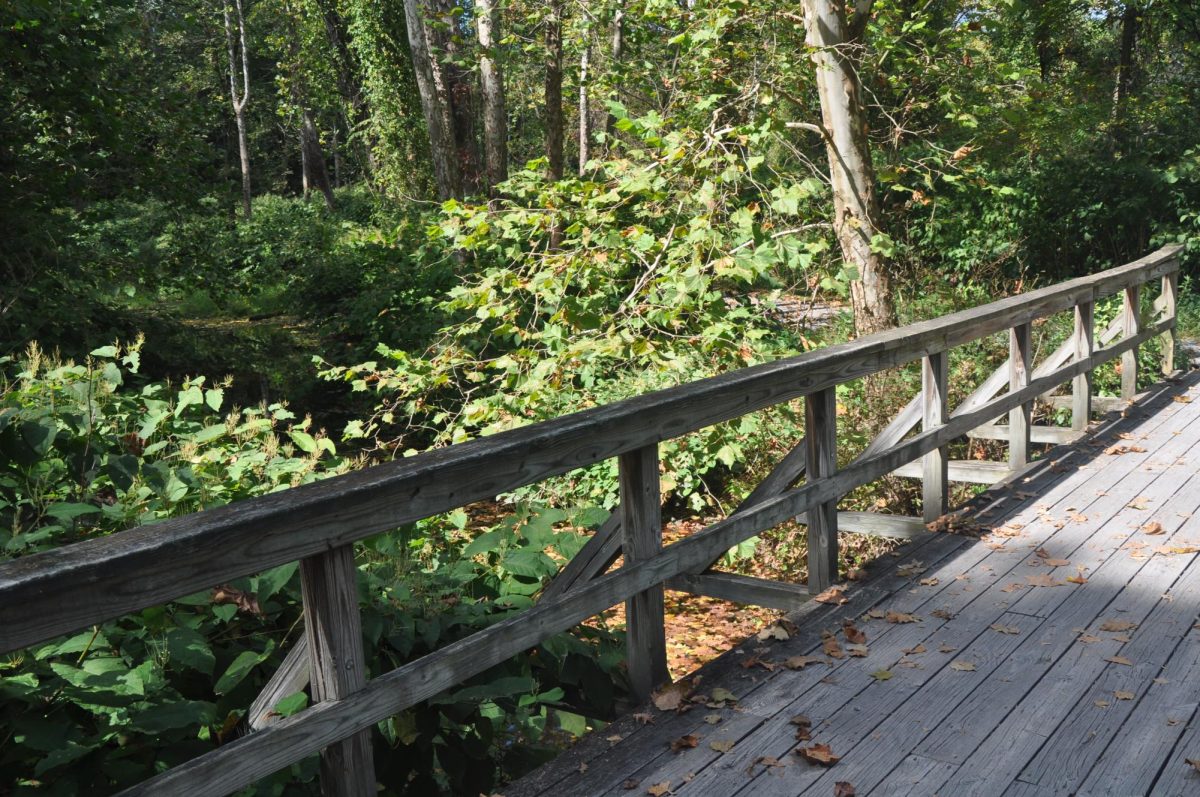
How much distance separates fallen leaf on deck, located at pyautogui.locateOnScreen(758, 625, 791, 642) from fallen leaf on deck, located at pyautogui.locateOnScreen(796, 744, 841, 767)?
91 centimetres

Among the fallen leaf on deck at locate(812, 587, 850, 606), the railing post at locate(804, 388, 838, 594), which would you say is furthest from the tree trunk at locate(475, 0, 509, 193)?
the fallen leaf on deck at locate(812, 587, 850, 606)

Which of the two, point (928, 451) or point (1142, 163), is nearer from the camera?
point (928, 451)

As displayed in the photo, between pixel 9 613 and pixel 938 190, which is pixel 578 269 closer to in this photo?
pixel 9 613

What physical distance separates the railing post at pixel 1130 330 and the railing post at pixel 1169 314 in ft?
3.36

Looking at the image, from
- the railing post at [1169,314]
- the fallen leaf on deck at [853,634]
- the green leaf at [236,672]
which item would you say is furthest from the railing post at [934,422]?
the railing post at [1169,314]

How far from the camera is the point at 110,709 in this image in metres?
2.81

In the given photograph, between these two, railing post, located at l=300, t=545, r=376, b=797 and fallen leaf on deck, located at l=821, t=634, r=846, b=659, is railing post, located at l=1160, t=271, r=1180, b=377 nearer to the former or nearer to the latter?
fallen leaf on deck, located at l=821, t=634, r=846, b=659

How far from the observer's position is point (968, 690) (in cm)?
357

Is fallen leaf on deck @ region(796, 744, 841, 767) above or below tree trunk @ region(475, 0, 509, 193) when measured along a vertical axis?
below

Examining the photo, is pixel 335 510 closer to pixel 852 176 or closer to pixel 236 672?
pixel 236 672

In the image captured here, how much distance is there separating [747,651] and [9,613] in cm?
277

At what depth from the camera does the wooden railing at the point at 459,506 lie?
2053 mm

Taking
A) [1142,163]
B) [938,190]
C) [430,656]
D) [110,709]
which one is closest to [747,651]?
[430,656]

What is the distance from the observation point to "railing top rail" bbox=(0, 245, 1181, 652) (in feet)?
6.32
